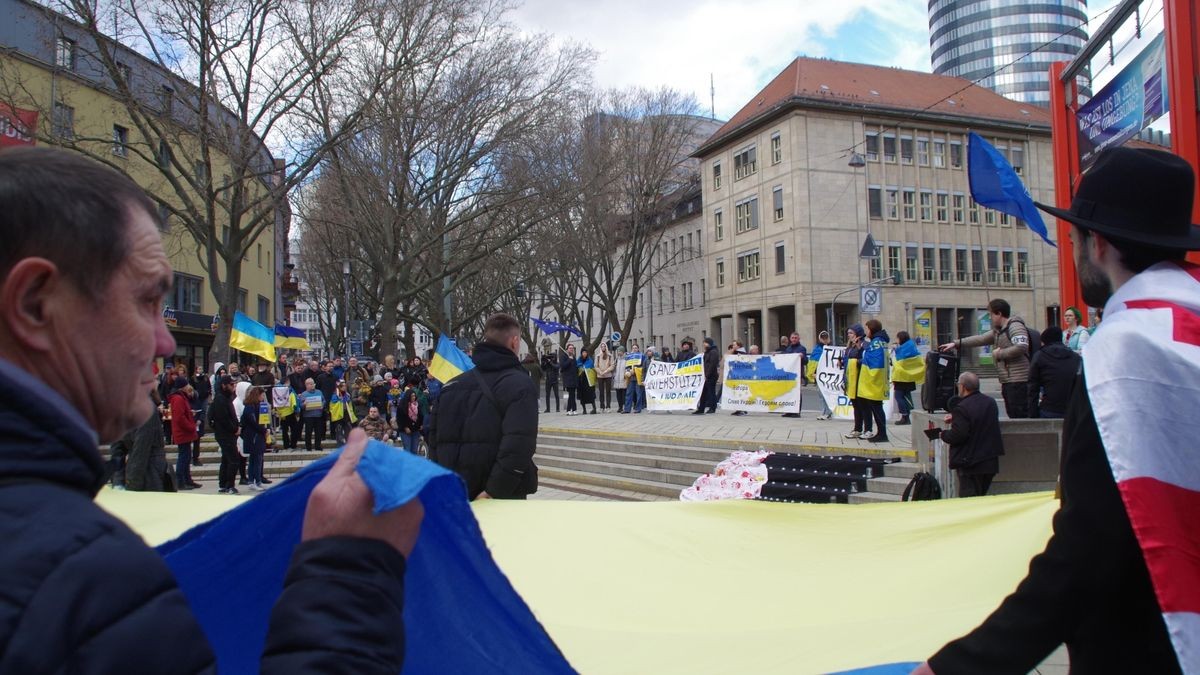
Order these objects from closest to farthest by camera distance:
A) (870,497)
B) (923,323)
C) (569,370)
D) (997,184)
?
(997,184)
(870,497)
(569,370)
(923,323)

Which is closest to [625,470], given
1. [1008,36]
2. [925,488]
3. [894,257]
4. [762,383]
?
[762,383]

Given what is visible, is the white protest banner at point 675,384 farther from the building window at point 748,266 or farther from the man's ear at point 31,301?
the building window at point 748,266

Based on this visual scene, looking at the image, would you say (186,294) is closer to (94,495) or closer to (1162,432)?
(94,495)

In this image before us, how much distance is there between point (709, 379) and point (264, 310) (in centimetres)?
4017

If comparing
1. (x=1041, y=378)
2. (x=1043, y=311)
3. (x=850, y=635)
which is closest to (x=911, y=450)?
(x=1041, y=378)

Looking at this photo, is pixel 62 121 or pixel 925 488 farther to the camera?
pixel 62 121

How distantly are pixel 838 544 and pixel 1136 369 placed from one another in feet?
8.17

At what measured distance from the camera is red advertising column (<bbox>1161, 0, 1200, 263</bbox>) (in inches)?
358

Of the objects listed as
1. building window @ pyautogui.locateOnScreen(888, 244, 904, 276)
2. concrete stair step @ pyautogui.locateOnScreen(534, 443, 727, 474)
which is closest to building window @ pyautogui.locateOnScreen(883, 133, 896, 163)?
building window @ pyautogui.locateOnScreen(888, 244, 904, 276)

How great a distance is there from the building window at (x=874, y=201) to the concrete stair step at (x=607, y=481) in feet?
139

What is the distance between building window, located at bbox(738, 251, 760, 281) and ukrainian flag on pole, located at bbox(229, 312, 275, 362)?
135ft

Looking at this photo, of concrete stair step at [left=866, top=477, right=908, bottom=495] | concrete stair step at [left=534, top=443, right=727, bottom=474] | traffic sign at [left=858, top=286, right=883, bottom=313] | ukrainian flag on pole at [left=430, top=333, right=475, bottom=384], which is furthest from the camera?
traffic sign at [left=858, top=286, right=883, bottom=313]

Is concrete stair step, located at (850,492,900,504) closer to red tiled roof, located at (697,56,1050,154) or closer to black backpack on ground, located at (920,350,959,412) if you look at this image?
black backpack on ground, located at (920,350,959,412)

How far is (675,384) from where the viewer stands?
77.3 ft
